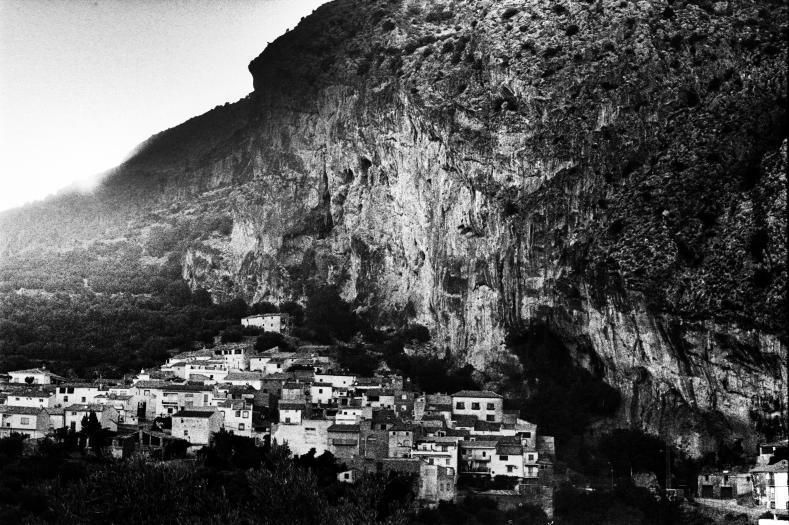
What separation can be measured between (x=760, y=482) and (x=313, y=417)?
1831cm

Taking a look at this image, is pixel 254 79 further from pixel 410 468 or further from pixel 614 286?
pixel 410 468

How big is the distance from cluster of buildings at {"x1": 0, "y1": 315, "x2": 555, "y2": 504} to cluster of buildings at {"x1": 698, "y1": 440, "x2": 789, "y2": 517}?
6.86 metres

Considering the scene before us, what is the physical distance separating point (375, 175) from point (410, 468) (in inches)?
1057

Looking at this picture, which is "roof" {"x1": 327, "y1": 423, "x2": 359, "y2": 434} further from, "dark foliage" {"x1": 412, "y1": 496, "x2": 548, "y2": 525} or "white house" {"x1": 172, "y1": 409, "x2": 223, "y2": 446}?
"dark foliage" {"x1": 412, "y1": 496, "x2": 548, "y2": 525}

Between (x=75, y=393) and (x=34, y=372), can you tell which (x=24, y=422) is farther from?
(x=34, y=372)

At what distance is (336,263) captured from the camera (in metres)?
80.3

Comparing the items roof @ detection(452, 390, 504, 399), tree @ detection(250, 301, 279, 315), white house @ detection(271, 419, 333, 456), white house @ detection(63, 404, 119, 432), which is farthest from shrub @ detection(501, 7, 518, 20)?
white house @ detection(63, 404, 119, 432)

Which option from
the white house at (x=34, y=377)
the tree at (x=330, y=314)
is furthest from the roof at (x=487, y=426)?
the white house at (x=34, y=377)

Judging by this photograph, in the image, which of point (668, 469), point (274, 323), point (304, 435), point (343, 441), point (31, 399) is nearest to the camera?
point (343, 441)

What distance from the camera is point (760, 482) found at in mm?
55344

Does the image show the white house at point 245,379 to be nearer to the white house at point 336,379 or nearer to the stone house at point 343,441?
the white house at point 336,379

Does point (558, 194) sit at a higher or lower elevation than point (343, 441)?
higher

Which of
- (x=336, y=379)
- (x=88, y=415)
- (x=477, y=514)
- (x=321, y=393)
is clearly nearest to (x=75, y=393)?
(x=88, y=415)

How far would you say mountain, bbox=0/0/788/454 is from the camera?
59.5 meters
